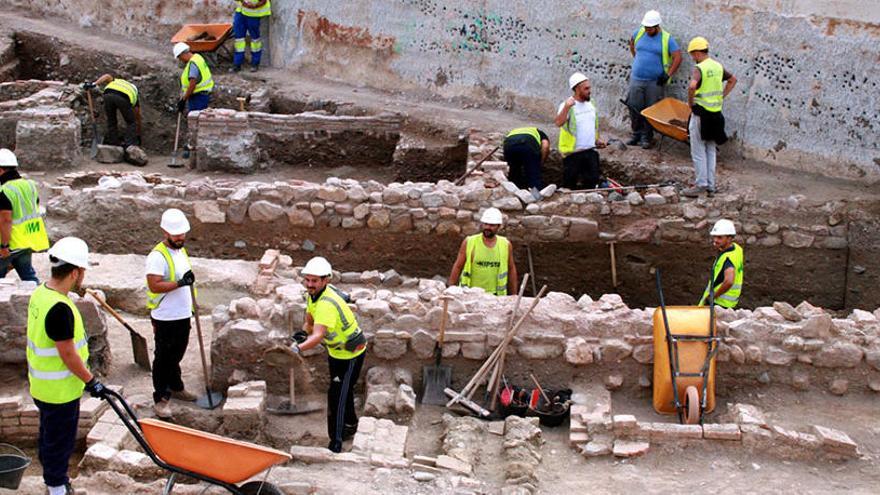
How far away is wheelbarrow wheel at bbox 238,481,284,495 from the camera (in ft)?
21.9

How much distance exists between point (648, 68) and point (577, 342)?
19.7ft

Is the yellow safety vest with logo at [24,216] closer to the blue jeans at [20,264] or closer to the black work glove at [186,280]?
the blue jeans at [20,264]

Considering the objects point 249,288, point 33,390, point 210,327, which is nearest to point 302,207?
point 249,288

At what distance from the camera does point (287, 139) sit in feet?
49.5

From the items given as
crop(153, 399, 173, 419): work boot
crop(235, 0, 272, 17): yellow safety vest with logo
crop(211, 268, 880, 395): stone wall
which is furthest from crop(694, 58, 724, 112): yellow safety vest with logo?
crop(235, 0, 272, 17): yellow safety vest with logo

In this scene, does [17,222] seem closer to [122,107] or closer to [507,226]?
[507,226]

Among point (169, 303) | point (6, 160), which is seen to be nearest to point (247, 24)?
point (6, 160)

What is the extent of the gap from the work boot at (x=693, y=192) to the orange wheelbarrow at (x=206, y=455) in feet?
23.8

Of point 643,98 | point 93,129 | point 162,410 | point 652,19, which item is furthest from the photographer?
point 93,129

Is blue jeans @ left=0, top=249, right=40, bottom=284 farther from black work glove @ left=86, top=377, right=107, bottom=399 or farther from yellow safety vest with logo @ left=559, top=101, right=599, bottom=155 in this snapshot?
yellow safety vest with logo @ left=559, top=101, right=599, bottom=155

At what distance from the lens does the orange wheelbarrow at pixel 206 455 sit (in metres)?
6.32

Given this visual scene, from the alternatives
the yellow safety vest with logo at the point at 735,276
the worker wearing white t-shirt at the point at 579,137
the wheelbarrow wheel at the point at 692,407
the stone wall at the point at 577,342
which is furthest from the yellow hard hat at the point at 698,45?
the wheelbarrow wheel at the point at 692,407

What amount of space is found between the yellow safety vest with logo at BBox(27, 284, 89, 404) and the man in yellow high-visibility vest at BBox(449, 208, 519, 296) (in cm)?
410

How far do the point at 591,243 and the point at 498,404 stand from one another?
391 centimetres
